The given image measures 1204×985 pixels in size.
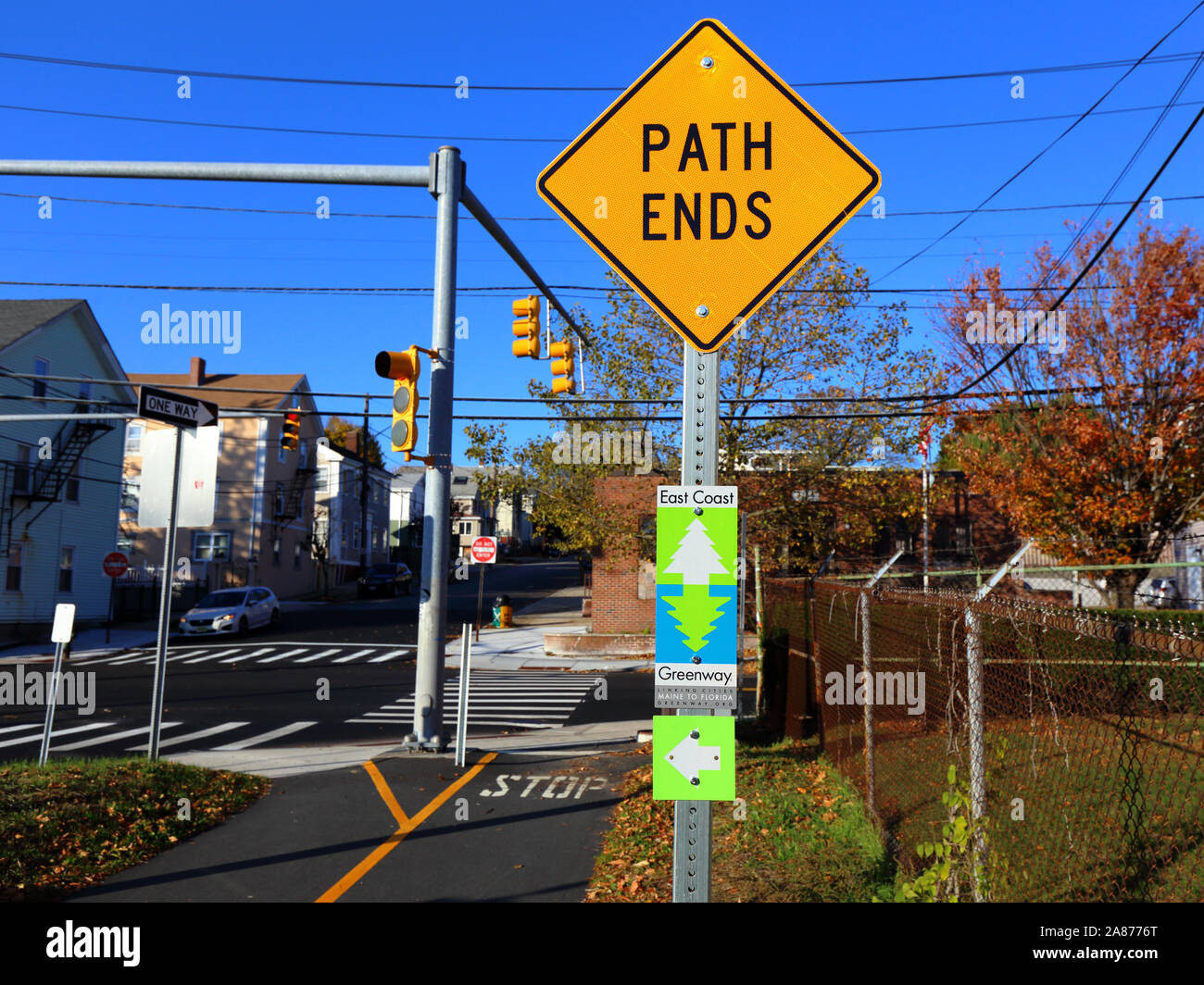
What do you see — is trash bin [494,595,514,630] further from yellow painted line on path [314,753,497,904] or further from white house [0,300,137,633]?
yellow painted line on path [314,753,497,904]

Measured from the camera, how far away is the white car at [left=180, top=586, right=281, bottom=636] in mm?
30219

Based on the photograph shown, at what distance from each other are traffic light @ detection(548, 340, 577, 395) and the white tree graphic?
392 inches

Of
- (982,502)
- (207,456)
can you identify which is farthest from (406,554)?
(207,456)

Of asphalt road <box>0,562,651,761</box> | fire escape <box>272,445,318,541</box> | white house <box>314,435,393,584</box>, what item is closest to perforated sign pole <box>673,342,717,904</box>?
asphalt road <box>0,562,651,761</box>

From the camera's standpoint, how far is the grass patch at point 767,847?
216 inches

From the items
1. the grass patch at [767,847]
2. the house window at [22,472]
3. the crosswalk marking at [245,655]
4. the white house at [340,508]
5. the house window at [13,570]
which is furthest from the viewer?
the white house at [340,508]

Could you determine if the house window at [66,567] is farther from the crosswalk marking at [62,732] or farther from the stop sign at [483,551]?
the crosswalk marking at [62,732]

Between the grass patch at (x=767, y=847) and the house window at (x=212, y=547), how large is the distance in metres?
41.3

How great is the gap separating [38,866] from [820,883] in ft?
16.6

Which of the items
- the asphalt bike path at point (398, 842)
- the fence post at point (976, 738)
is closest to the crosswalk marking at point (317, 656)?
the asphalt bike path at point (398, 842)

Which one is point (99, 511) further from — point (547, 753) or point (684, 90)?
point (684, 90)
